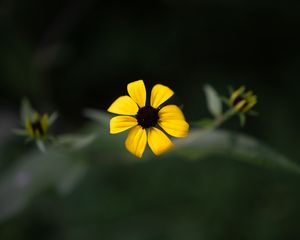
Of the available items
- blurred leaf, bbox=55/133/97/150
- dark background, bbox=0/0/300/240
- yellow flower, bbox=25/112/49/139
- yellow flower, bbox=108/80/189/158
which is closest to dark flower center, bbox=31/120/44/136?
Result: yellow flower, bbox=25/112/49/139

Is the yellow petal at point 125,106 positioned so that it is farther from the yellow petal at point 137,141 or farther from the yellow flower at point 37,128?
the yellow flower at point 37,128

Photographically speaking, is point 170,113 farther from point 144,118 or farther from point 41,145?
point 41,145

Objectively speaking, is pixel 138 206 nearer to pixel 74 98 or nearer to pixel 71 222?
pixel 71 222

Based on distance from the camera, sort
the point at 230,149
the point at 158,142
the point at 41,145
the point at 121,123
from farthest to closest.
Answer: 1. the point at 230,149
2. the point at 41,145
3. the point at 121,123
4. the point at 158,142

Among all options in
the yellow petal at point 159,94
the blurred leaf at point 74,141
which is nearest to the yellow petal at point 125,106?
the yellow petal at point 159,94

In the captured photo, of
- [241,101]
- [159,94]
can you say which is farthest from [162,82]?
[159,94]
